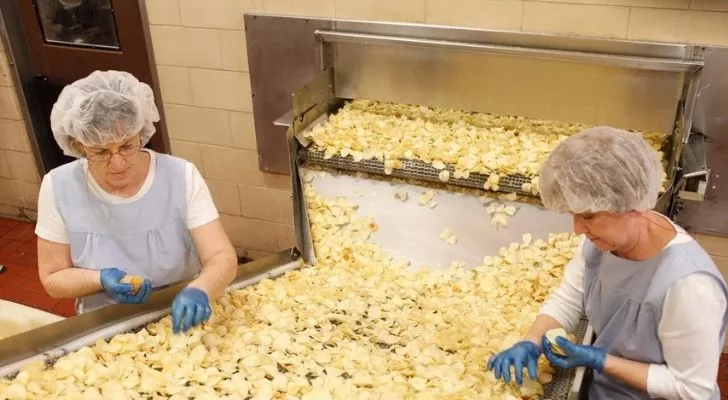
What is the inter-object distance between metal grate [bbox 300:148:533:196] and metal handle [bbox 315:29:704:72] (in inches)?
23.2

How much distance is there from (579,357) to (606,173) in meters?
0.50

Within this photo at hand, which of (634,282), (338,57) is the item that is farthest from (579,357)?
(338,57)

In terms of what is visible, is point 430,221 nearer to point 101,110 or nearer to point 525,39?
point 525,39

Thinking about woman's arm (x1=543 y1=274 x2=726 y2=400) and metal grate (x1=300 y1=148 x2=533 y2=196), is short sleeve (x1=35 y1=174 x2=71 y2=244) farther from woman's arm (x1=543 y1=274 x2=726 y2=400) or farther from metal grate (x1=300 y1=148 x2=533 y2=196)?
woman's arm (x1=543 y1=274 x2=726 y2=400)

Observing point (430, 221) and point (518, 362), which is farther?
point (430, 221)

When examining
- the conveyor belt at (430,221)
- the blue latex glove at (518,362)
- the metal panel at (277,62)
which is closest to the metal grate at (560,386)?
the blue latex glove at (518,362)

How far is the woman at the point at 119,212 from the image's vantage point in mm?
1813

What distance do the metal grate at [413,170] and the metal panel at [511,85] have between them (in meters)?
0.53

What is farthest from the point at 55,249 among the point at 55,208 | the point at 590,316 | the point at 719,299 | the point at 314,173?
the point at 719,299

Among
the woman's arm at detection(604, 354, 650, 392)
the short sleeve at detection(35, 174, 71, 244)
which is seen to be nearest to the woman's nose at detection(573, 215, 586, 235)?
the woman's arm at detection(604, 354, 650, 392)

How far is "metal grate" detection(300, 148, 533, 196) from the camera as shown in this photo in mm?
2422

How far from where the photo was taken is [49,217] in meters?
1.95

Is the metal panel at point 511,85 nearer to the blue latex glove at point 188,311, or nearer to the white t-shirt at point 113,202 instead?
the white t-shirt at point 113,202

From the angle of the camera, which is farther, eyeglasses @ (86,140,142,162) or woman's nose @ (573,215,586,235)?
eyeglasses @ (86,140,142,162)
